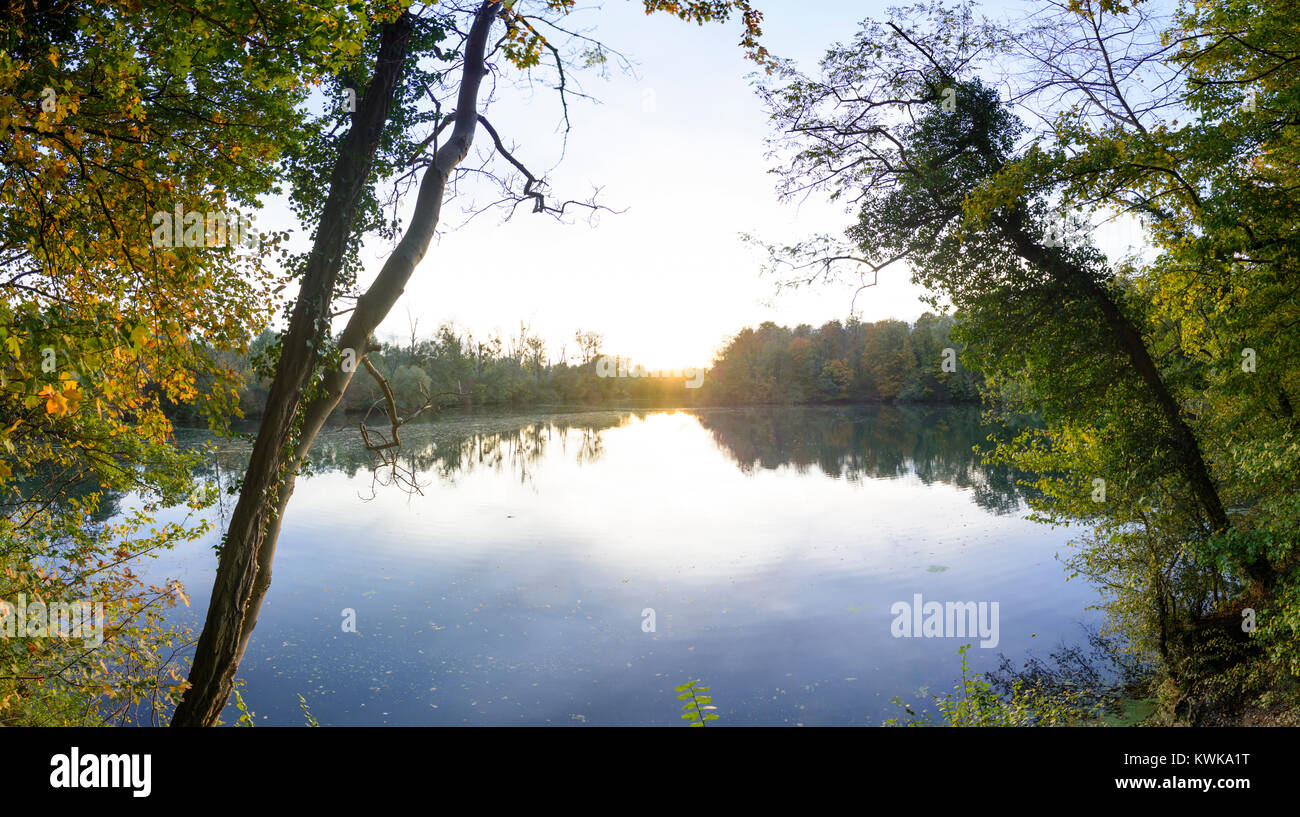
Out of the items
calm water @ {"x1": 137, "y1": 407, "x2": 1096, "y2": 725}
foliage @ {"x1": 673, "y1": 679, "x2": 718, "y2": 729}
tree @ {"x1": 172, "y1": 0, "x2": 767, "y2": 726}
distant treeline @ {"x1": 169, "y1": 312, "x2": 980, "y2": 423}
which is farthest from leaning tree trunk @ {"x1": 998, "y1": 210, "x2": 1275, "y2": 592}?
distant treeline @ {"x1": 169, "y1": 312, "x2": 980, "y2": 423}

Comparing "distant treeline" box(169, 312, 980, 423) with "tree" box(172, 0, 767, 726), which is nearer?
"tree" box(172, 0, 767, 726)

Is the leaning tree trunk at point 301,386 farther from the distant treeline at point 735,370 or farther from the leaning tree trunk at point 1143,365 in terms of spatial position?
the distant treeline at point 735,370

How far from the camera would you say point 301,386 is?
173 inches

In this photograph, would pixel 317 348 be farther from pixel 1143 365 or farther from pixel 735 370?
pixel 735 370

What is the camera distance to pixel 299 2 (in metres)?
3.41

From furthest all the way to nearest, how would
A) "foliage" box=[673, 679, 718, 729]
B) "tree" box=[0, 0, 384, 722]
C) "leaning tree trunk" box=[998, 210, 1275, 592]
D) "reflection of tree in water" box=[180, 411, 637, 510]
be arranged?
"reflection of tree in water" box=[180, 411, 637, 510] < "leaning tree trunk" box=[998, 210, 1275, 592] < "tree" box=[0, 0, 384, 722] < "foliage" box=[673, 679, 718, 729]

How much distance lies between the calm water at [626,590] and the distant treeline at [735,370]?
112 feet

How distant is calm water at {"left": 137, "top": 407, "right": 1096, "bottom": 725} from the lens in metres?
9.70

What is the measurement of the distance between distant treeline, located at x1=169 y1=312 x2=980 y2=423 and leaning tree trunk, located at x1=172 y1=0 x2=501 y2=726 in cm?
5238

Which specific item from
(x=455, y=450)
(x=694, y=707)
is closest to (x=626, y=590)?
(x=694, y=707)

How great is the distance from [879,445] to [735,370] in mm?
43622

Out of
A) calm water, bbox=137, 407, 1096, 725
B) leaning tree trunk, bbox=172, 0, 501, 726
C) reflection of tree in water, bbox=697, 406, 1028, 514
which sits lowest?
calm water, bbox=137, 407, 1096, 725

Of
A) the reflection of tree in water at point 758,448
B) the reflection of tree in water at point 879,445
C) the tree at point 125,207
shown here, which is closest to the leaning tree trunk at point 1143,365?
the tree at point 125,207

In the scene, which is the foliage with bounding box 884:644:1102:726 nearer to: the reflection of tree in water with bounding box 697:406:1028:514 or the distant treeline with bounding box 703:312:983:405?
the reflection of tree in water with bounding box 697:406:1028:514
